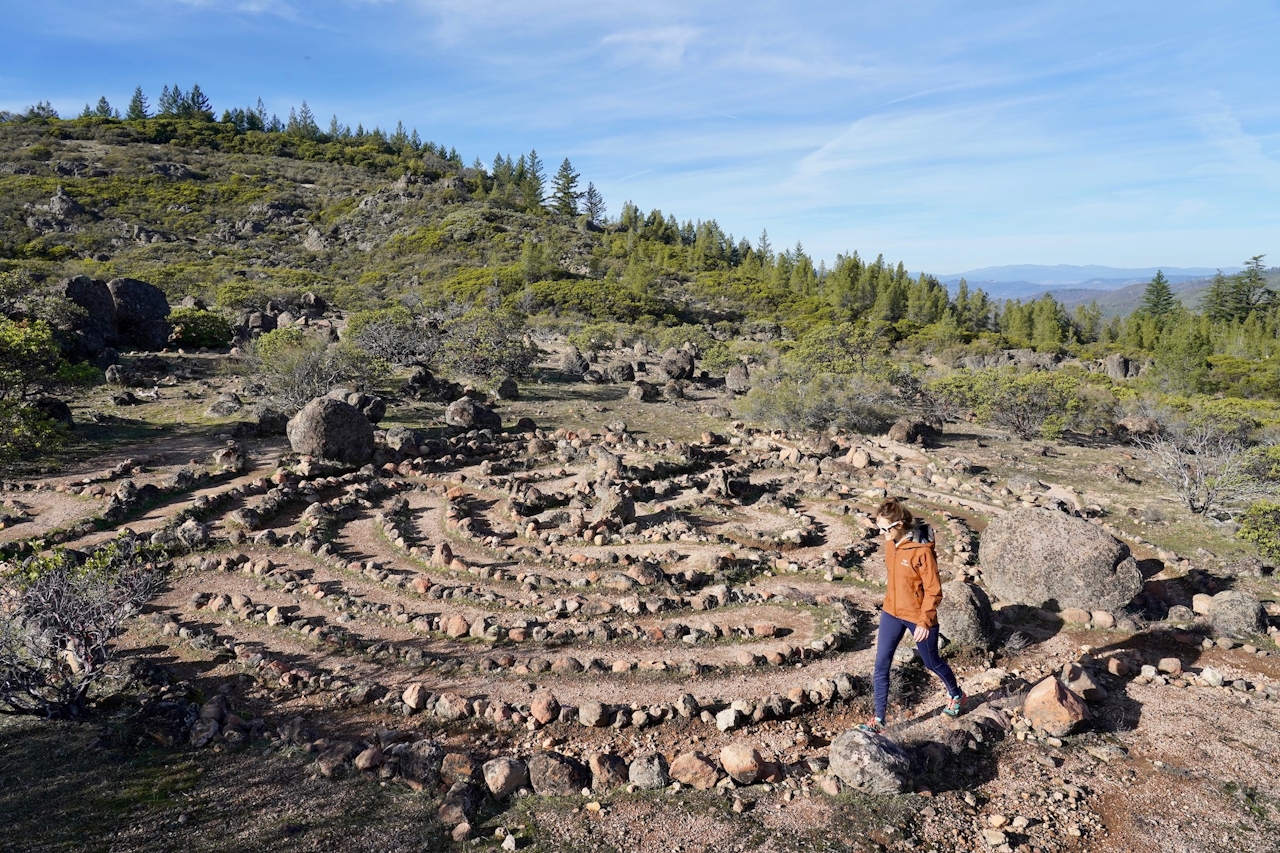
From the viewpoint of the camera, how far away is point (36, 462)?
21719 millimetres

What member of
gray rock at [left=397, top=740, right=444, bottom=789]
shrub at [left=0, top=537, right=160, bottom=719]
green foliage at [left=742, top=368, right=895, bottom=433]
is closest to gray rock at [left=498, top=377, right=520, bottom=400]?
green foliage at [left=742, top=368, right=895, bottom=433]

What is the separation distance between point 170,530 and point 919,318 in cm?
9943

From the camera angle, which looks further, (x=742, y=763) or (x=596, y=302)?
(x=596, y=302)

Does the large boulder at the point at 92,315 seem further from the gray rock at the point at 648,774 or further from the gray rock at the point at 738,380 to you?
the gray rock at the point at 648,774

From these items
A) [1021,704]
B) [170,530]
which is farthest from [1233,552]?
[170,530]

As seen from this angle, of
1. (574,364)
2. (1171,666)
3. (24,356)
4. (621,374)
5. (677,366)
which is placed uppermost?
(24,356)

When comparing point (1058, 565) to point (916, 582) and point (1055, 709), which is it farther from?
point (916, 582)

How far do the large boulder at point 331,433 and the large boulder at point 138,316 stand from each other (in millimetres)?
26619

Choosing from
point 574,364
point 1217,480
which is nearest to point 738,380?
point 574,364

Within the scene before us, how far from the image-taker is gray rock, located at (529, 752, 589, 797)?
26.2ft

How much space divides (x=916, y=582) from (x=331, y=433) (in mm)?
20360

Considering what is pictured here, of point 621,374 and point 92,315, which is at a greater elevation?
point 92,315

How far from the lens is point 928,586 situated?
28.2ft

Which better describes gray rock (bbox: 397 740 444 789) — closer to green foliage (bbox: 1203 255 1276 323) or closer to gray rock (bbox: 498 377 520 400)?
gray rock (bbox: 498 377 520 400)
